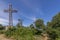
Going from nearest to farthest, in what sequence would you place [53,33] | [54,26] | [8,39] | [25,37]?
[25,37] < [8,39] < [53,33] < [54,26]

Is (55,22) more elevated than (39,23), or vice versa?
(39,23)

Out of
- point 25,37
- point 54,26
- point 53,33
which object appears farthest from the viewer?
point 54,26

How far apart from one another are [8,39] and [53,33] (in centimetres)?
967

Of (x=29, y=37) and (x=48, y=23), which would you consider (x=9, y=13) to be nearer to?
(x=48, y=23)

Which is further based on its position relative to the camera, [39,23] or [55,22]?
[39,23]

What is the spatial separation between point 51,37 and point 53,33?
231 centimetres

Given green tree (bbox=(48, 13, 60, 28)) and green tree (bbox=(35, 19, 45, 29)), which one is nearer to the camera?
green tree (bbox=(48, 13, 60, 28))

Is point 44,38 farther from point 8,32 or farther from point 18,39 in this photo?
point 18,39

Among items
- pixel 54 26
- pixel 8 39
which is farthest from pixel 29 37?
pixel 54 26

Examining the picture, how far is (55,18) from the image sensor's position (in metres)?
44.5

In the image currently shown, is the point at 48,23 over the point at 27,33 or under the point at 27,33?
over

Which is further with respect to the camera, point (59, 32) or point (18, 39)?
point (59, 32)

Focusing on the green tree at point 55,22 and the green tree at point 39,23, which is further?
the green tree at point 39,23

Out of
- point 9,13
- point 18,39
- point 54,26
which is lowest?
point 18,39
